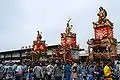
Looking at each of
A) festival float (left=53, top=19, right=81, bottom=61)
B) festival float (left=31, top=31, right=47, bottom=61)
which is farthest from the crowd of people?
festival float (left=31, top=31, right=47, bottom=61)

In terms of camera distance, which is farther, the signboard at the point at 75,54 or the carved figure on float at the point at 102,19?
the signboard at the point at 75,54

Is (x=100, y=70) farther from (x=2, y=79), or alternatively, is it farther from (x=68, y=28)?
(x=68, y=28)

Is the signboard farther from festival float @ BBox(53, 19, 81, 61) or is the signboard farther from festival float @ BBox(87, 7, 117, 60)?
festival float @ BBox(87, 7, 117, 60)

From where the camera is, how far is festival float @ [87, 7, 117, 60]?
31.5 metres

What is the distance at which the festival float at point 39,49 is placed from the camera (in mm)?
47469

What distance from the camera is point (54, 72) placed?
22.6 meters

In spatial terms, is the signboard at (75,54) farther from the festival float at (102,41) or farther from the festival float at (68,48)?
the festival float at (102,41)

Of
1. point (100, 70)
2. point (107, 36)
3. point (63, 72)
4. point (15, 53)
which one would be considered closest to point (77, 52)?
point (107, 36)

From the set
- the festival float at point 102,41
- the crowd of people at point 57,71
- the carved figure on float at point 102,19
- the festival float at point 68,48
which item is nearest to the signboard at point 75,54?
the festival float at point 68,48

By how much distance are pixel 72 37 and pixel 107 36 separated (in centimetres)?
1133

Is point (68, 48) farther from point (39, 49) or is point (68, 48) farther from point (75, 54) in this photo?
point (39, 49)

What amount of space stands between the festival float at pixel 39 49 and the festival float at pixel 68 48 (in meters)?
5.37

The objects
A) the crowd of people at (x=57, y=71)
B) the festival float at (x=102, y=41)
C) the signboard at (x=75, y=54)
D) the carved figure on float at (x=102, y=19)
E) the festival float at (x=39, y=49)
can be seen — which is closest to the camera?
the crowd of people at (x=57, y=71)

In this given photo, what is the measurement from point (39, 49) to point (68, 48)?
379 inches
